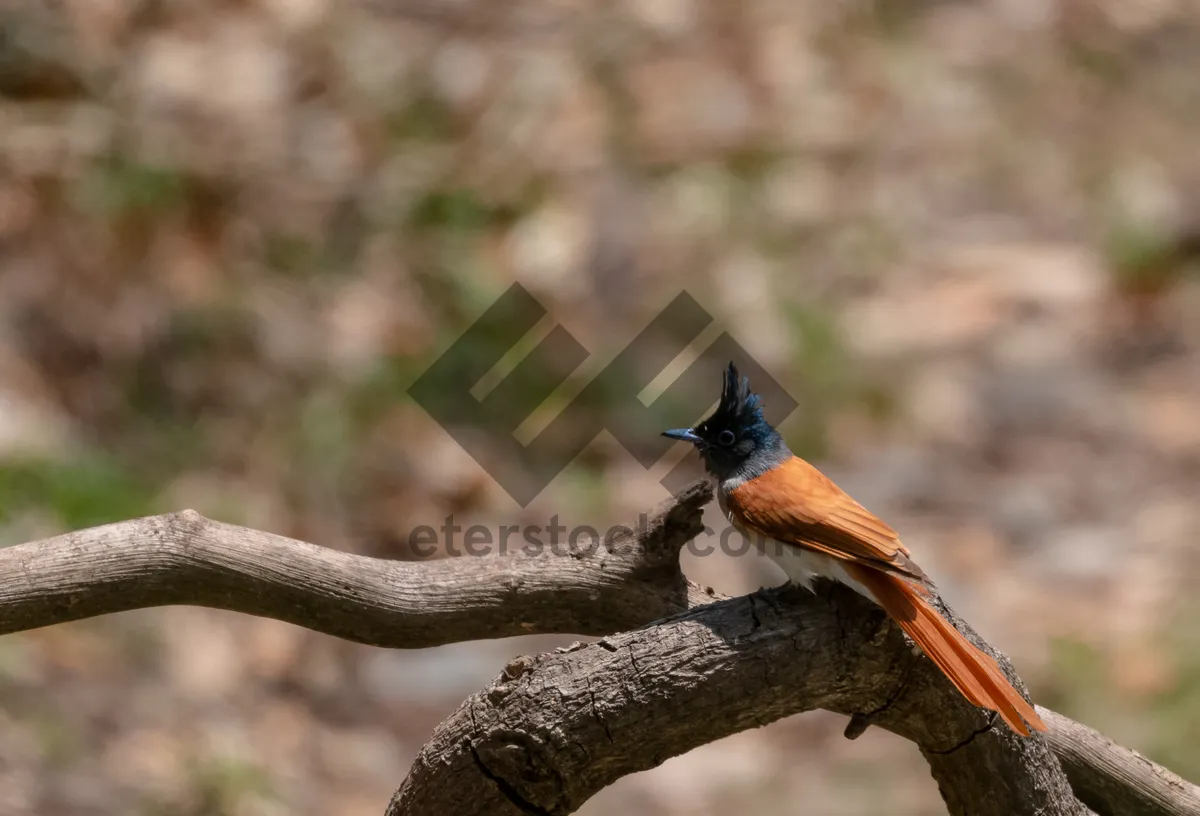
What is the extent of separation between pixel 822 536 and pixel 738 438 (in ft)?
1.54

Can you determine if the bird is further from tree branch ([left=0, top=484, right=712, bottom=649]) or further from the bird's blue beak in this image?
tree branch ([left=0, top=484, right=712, bottom=649])

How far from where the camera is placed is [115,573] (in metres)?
2.44

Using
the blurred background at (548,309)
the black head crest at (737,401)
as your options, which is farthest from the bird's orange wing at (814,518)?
the blurred background at (548,309)

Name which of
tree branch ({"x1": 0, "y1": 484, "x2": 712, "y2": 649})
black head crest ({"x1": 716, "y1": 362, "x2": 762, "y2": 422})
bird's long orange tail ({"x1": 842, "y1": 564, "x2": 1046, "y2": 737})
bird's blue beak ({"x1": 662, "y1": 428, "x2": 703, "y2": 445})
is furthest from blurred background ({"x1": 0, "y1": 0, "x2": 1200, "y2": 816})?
bird's long orange tail ({"x1": 842, "y1": 564, "x2": 1046, "y2": 737})

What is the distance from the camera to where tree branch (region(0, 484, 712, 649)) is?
2.44 m

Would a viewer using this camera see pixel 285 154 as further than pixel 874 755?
Yes

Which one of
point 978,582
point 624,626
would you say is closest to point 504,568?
point 624,626

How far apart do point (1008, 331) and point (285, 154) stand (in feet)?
13.9

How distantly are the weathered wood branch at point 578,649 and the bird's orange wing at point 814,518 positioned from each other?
0.10 meters

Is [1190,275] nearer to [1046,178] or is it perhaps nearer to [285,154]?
[1046,178]

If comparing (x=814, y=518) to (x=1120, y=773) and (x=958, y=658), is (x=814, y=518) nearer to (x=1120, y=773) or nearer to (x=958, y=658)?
(x=958, y=658)

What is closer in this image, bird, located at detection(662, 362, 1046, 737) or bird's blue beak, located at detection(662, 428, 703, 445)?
bird, located at detection(662, 362, 1046, 737)

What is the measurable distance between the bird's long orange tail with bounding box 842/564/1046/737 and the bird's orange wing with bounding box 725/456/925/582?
65 mm

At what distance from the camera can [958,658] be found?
7.81 ft
